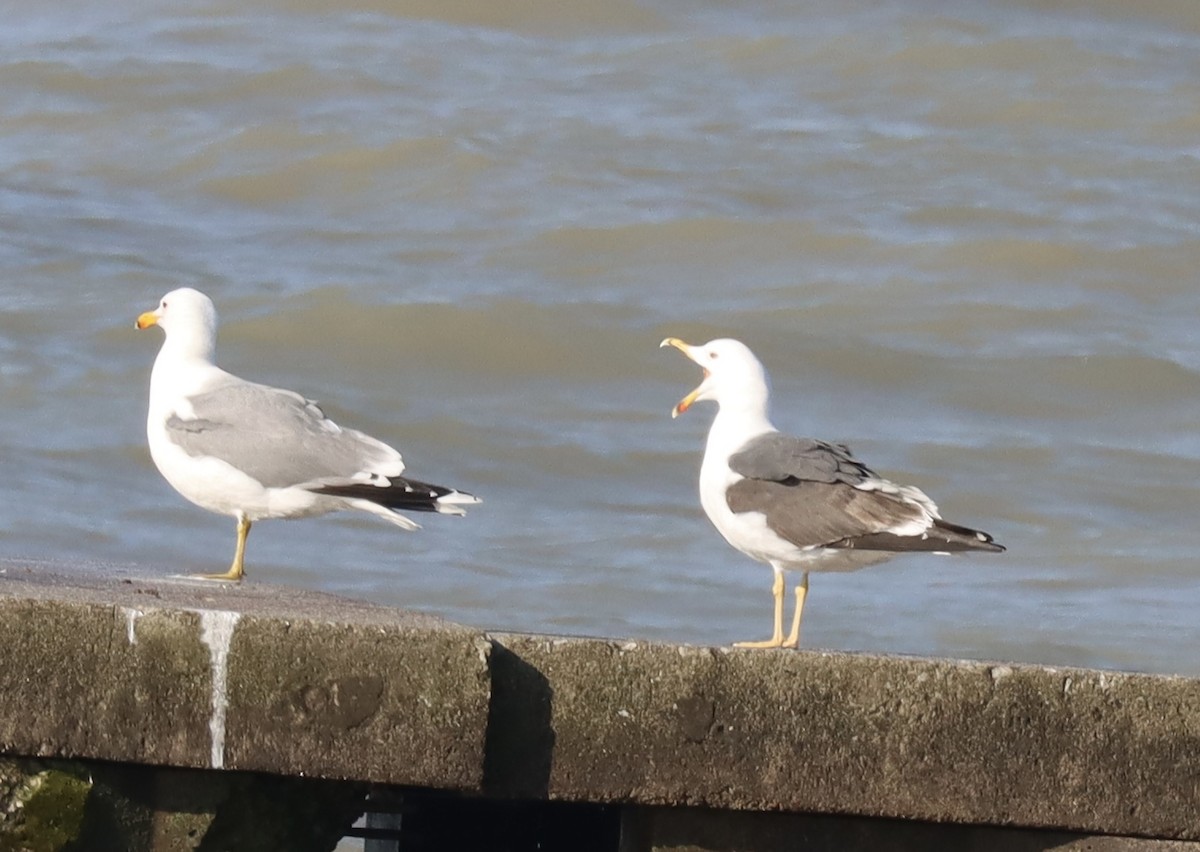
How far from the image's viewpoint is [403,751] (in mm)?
3635

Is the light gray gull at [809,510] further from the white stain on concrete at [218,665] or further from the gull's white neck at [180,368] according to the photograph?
the gull's white neck at [180,368]

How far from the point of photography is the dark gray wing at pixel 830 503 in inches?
182

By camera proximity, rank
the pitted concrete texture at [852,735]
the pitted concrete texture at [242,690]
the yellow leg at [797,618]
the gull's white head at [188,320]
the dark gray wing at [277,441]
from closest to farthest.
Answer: the pitted concrete texture at [242,690] → the pitted concrete texture at [852,735] → the yellow leg at [797,618] → the dark gray wing at [277,441] → the gull's white head at [188,320]

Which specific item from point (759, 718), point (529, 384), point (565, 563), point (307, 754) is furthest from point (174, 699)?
point (529, 384)

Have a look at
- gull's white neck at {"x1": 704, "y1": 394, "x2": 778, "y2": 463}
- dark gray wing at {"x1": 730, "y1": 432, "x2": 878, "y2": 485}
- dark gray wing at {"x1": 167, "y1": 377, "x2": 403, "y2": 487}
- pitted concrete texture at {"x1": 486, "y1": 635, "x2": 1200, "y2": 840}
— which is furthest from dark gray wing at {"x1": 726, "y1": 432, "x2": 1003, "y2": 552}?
dark gray wing at {"x1": 167, "y1": 377, "x2": 403, "y2": 487}

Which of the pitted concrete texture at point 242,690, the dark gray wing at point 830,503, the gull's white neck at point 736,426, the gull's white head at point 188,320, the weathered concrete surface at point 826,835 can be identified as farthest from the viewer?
the gull's white head at point 188,320

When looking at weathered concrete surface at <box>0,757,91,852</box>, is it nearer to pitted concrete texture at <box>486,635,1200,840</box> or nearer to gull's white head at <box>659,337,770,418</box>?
pitted concrete texture at <box>486,635,1200,840</box>

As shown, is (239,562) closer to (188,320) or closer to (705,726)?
(188,320)

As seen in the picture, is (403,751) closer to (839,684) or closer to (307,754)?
(307,754)

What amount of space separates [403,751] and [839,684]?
80cm

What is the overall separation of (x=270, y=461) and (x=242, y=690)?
1.79 metres

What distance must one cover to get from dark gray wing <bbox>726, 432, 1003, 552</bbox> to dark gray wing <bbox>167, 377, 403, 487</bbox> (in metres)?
0.94

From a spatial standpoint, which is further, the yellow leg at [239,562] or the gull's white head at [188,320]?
the gull's white head at [188,320]

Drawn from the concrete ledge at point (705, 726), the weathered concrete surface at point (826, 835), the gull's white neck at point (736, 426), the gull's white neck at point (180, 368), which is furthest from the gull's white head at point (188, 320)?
the weathered concrete surface at point (826, 835)
